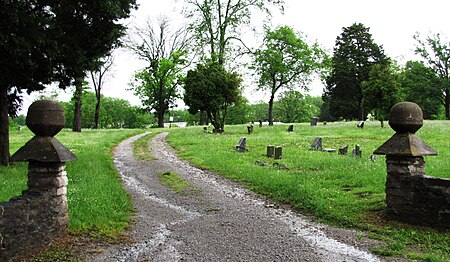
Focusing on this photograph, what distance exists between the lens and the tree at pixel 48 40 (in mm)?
10000

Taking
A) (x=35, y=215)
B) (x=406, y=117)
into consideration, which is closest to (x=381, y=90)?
(x=406, y=117)

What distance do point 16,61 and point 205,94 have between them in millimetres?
18831

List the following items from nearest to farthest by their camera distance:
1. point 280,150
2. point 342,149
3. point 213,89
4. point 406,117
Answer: point 406,117 < point 280,150 < point 342,149 < point 213,89

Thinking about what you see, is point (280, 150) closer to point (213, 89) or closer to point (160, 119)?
point (213, 89)

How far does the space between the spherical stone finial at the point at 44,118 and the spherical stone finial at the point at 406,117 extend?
19.9ft

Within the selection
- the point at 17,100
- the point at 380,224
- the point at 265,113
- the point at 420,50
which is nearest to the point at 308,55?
the point at 420,50

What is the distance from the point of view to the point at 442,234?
5.99 m

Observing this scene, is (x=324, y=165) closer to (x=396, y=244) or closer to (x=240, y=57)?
(x=396, y=244)

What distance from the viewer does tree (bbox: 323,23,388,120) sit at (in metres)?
52.9

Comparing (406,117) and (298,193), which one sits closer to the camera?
(406,117)

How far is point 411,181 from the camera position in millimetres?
6602

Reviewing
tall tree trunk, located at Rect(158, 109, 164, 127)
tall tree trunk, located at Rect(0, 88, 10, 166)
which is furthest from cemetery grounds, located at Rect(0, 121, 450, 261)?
tall tree trunk, located at Rect(158, 109, 164, 127)

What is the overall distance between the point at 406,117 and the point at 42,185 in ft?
21.4

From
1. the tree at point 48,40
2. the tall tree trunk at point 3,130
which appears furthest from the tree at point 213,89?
the tall tree trunk at point 3,130
